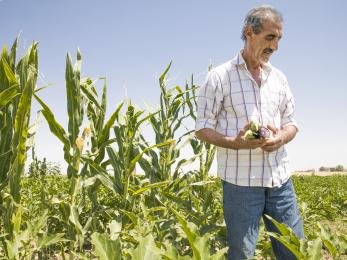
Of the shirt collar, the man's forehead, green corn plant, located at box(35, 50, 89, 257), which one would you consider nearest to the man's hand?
the shirt collar

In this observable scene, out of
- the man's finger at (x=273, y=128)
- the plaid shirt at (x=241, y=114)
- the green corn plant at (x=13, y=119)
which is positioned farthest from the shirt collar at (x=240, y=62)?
the green corn plant at (x=13, y=119)

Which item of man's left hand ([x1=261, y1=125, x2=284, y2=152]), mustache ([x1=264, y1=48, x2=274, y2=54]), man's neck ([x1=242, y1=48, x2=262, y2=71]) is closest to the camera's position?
man's left hand ([x1=261, y1=125, x2=284, y2=152])

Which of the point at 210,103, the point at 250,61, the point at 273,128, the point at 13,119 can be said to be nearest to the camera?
the point at 13,119

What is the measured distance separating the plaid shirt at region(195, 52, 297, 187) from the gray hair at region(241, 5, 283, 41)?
0.64ft

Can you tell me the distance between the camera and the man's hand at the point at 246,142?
1.99m

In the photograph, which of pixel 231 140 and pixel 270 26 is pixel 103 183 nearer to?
pixel 231 140

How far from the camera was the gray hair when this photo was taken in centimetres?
218

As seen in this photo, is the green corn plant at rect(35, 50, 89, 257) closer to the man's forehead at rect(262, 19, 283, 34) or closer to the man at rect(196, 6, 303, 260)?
the man at rect(196, 6, 303, 260)

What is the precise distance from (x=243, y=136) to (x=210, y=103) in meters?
0.32

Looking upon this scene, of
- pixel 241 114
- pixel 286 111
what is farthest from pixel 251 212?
pixel 286 111

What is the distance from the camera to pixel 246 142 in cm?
201

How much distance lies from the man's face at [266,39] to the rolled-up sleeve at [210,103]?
0.86 ft

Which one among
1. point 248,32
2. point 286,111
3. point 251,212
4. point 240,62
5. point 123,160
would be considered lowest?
point 251,212

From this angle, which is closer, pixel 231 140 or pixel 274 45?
pixel 231 140
